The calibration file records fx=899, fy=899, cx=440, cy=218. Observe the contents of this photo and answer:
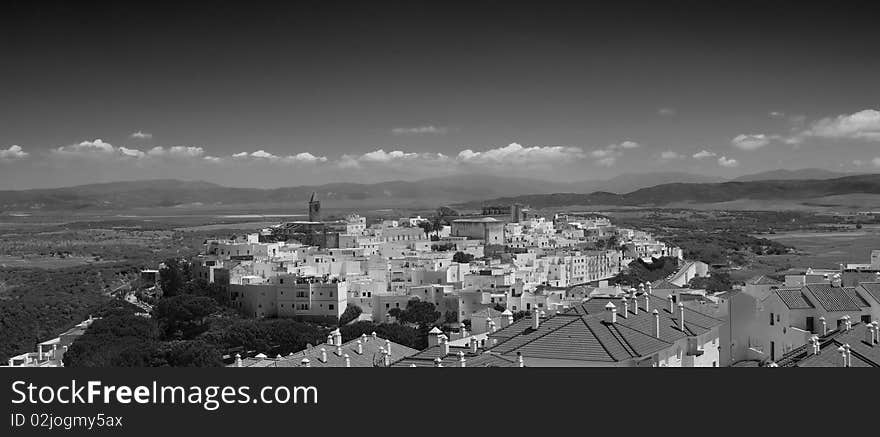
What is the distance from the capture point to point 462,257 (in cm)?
2283

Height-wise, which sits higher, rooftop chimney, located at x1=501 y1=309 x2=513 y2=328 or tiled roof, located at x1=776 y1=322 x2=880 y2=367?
tiled roof, located at x1=776 y1=322 x2=880 y2=367

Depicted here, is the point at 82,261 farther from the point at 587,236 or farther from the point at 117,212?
the point at 587,236

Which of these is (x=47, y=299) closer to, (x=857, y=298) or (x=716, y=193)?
(x=857, y=298)

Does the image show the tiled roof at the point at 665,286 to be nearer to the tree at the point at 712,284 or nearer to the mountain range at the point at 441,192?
the tree at the point at 712,284

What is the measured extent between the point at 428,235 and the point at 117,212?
15822mm

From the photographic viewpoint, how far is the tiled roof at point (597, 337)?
455 centimetres

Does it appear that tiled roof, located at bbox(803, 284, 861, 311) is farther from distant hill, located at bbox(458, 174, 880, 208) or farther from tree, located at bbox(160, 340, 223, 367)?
distant hill, located at bbox(458, 174, 880, 208)

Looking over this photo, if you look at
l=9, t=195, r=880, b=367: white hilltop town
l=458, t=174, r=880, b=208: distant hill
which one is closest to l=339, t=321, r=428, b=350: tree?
l=9, t=195, r=880, b=367: white hilltop town

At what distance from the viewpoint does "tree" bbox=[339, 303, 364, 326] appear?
17031mm

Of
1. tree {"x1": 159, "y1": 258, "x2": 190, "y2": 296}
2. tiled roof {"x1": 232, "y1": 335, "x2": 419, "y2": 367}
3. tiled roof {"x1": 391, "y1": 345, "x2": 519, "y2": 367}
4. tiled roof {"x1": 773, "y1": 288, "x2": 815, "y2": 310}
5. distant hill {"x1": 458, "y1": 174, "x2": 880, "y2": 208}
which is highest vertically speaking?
distant hill {"x1": 458, "y1": 174, "x2": 880, "y2": 208}

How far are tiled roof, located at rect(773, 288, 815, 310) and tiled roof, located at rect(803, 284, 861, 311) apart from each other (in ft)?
0.28

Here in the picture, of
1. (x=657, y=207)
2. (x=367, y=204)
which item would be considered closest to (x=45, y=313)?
(x=367, y=204)

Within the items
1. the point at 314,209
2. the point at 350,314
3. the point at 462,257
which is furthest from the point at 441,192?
the point at 350,314

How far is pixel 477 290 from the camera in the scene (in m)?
17.5
